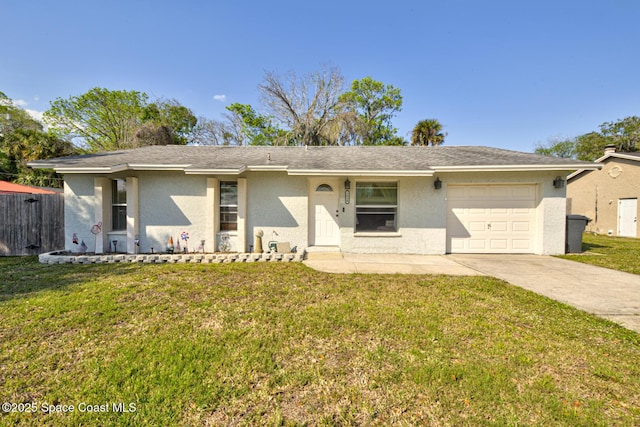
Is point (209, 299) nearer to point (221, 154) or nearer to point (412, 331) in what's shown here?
point (412, 331)

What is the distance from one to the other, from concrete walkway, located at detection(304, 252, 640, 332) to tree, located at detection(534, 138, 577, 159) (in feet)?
131

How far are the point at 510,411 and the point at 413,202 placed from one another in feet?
21.0

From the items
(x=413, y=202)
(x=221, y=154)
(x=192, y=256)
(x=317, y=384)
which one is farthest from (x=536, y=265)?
(x=221, y=154)

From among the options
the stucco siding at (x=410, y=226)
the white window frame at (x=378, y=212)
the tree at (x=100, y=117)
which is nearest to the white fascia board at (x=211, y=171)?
the stucco siding at (x=410, y=226)

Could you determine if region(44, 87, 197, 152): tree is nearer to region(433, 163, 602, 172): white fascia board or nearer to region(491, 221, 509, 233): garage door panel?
region(433, 163, 602, 172): white fascia board

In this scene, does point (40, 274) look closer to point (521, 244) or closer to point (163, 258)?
point (163, 258)

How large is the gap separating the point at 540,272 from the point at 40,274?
37.5ft

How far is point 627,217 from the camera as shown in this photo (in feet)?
44.1

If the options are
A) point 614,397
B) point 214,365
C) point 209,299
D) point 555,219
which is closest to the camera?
point 614,397

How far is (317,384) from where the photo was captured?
2328 mm

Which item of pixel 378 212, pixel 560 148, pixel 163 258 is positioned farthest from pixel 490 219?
pixel 560 148

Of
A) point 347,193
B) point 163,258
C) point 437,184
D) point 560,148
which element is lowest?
point 163,258

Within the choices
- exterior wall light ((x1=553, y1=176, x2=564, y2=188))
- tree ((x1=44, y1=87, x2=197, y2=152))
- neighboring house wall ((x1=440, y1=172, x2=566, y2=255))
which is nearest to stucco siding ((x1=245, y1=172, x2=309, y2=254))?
neighboring house wall ((x1=440, y1=172, x2=566, y2=255))

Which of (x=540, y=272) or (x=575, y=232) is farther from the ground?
(x=575, y=232)
